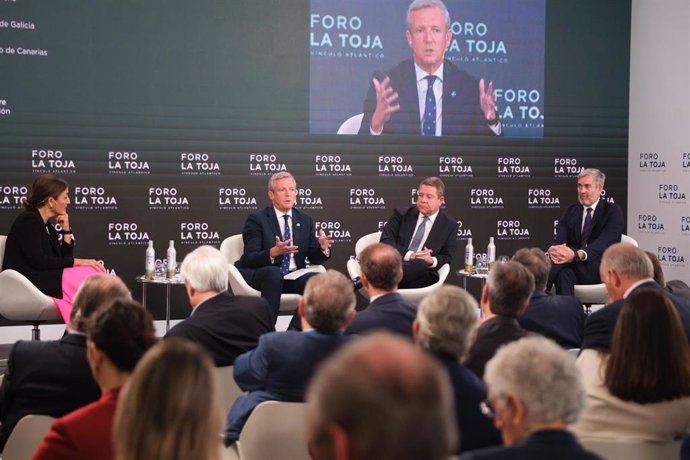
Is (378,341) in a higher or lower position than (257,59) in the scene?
lower

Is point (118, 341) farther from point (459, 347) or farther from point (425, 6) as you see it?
point (425, 6)

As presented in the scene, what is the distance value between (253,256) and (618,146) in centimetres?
445

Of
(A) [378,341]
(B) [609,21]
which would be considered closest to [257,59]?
(B) [609,21]

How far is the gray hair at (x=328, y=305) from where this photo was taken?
3.49m

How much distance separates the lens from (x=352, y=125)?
869cm

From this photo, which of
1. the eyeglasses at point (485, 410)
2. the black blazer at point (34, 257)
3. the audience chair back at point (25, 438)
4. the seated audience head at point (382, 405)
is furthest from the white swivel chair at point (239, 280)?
the seated audience head at point (382, 405)

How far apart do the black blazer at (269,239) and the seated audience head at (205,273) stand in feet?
8.26

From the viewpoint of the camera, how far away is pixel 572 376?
87.2 inches

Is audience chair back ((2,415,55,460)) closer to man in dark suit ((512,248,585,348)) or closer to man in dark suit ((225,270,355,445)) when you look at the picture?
man in dark suit ((225,270,355,445))

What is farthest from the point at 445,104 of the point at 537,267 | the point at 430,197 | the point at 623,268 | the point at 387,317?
the point at 387,317

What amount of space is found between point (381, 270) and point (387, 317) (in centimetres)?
34

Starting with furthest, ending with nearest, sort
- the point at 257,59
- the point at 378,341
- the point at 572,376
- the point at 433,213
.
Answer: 1. the point at 257,59
2. the point at 433,213
3. the point at 572,376
4. the point at 378,341

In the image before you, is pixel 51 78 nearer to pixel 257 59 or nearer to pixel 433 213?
pixel 257 59

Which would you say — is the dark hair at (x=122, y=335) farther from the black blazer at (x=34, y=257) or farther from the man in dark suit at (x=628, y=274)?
the black blazer at (x=34, y=257)
